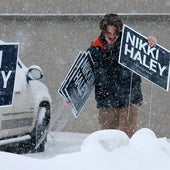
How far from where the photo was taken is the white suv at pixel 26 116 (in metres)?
7.08

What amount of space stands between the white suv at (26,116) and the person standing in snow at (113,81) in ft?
3.76

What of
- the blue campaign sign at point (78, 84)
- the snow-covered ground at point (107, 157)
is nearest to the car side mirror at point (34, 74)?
the blue campaign sign at point (78, 84)

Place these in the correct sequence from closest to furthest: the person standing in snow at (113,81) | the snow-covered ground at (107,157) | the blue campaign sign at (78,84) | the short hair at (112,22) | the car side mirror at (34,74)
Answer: the snow-covered ground at (107,157) → the short hair at (112,22) → the person standing in snow at (113,81) → the blue campaign sign at (78,84) → the car side mirror at (34,74)

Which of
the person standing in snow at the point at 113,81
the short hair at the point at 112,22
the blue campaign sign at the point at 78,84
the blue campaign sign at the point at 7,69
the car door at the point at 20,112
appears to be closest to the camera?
the blue campaign sign at the point at 7,69

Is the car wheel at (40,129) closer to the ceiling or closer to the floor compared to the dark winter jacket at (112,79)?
closer to the floor

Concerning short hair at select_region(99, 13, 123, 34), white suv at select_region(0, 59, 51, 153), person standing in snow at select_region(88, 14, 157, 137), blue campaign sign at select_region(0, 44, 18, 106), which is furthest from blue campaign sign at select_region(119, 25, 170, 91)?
white suv at select_region(0, 59, 51, 153)

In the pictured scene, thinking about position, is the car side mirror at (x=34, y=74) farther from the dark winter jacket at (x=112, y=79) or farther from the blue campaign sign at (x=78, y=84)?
the dark winter jacket at (x=112, y=79)

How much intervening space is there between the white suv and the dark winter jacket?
1.19 m

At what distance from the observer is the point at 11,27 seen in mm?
11758

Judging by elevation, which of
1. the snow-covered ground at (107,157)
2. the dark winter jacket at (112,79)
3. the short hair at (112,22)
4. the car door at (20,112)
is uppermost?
the short hair at (112,22)

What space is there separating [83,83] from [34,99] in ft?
3.58

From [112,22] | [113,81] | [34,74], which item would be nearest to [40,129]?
[34,74]

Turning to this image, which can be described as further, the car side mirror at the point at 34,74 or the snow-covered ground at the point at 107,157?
the car side mirror at the point at 34,74

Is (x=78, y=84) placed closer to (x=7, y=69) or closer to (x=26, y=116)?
(x=26, y=116)
